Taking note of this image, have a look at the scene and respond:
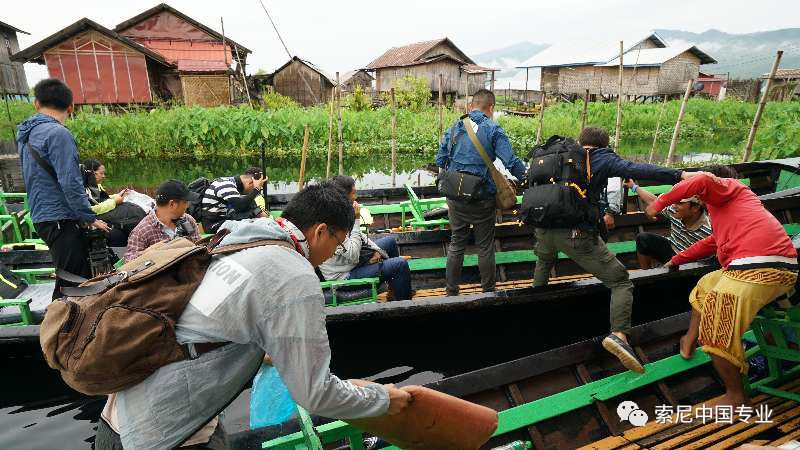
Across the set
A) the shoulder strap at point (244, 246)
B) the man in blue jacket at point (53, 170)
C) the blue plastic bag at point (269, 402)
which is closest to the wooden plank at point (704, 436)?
the blue plastic bag at point (269, 402)

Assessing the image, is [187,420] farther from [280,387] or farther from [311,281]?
[280,387]

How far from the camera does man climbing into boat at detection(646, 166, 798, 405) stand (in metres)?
2.99

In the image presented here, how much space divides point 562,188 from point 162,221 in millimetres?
3329

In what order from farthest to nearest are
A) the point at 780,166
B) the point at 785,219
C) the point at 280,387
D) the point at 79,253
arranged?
the point at 780,166
the point at 785,219
the point at 79,253
the point at 280,387

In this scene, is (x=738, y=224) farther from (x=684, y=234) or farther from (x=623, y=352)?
(x=684, y=234)

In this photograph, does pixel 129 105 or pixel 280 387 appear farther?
pixel 129 105

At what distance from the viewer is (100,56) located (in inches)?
874

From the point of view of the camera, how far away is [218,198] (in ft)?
16.5

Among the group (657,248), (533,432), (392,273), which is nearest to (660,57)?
(657,248)

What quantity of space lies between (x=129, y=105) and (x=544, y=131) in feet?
62.1

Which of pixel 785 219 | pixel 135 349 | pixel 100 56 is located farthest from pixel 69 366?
pixel 100 56

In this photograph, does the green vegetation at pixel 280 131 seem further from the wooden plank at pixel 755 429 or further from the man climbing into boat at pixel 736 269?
the wooden plank at pixel 755 429

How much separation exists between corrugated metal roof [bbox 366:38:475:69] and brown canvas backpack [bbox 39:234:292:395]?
97.9 feet

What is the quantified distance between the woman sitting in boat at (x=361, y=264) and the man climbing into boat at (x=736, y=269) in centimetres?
226
